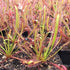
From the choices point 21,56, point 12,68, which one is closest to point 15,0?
point 21,56

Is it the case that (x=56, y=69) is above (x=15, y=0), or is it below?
below

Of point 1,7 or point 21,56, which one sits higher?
point 1,7

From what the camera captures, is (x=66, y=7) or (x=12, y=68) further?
(x=66, y=7)

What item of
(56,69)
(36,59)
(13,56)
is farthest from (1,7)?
(56,69)

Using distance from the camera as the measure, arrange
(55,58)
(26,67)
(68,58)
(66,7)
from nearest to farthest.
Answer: (26,67), (55,58), (68,58), (66,7)

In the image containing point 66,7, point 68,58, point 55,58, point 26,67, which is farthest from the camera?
point 66,7

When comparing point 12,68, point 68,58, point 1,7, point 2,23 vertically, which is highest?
point 1,7

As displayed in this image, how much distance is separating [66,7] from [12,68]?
2.77 feet

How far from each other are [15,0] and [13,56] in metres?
0.66

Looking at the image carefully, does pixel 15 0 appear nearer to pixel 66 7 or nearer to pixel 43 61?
pixel 66 7

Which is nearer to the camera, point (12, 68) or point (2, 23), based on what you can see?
point (12, 68)

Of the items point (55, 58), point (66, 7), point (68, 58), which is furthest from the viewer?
point (66, 7)

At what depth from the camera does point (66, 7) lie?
1.36 metres

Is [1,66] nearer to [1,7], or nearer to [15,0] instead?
[1,7]
